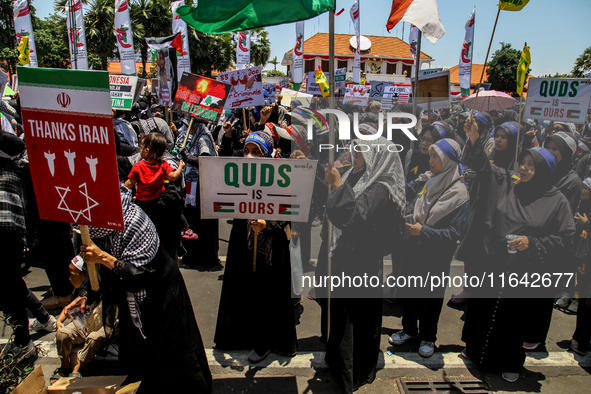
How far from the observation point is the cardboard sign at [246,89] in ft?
20.7

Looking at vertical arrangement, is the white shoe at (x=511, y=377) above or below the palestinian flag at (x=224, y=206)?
below

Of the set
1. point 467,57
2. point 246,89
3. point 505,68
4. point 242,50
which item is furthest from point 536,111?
point 505,68

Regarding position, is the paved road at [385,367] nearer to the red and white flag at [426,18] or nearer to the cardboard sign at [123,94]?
the red and white flag at [426,18]

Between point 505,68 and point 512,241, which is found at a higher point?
point 505,68

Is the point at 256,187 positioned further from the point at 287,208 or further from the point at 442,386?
the point at 442,386

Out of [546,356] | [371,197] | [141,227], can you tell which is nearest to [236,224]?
[141,227]

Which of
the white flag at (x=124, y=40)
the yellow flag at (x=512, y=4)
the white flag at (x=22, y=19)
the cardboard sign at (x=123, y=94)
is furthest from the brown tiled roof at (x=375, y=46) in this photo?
the yellow flag at (x=512, y=4)

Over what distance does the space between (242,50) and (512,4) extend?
424 inches

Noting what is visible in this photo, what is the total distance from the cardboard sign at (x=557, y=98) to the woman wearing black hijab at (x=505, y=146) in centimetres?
141

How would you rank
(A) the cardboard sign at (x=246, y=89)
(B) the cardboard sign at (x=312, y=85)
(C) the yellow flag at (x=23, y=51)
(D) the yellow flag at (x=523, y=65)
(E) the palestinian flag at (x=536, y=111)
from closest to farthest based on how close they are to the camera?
(E) the palestinian flag at (x=536, y=111)
(D) the yellow flag at (x=523, y=65)
(A) the cardboard sign at (x=246, y=89)
(C) the yellow flag at (x=23, y=51)
(B) the cardboard sign at (x=312, y=85)

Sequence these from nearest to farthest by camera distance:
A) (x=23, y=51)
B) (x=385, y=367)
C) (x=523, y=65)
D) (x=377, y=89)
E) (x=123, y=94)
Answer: (x=385, y=367)
(x=523, y=65)
(x=123, y=94)
(x=23, y=51)
(x=377, y=89)

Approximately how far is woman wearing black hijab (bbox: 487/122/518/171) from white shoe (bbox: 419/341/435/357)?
178 centimetres

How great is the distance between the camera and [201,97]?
528cm

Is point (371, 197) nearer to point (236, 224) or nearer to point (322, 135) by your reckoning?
point (322, 135)
